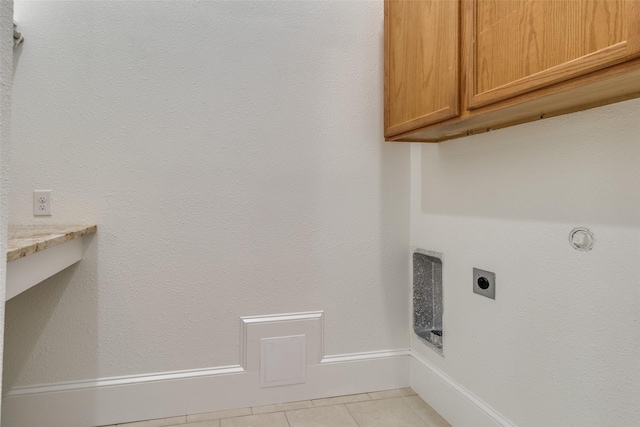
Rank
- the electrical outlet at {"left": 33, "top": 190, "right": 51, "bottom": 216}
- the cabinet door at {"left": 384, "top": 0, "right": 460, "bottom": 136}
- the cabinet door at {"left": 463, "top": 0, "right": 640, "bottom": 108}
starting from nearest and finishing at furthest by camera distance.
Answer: the cabinet door at {"left": 463, "top": 0, "right": 640, "bottom": 108} < the cabinet door at {"left": 384, "top": 0, "right": 460, "bottom": 136} < the electrical outlet at {"left": 33, "top": 190, "right": 51, "bottom": 216}

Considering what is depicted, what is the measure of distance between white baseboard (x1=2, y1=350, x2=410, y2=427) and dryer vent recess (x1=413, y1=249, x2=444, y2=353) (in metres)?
0.22

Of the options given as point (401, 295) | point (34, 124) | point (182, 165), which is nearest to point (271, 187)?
point (182, 165)

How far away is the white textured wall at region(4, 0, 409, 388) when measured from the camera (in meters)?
1.56

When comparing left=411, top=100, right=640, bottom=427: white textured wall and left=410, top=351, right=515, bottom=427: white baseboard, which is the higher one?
left=411, top=100, right=640, bottom=427: white textured wall

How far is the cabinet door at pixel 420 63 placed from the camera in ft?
4.12

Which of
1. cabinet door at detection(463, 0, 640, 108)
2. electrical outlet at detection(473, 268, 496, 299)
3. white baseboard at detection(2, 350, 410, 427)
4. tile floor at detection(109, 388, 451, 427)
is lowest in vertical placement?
tile floor at detection(109, 388, 451, 427)

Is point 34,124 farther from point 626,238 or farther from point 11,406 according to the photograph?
point 626,238

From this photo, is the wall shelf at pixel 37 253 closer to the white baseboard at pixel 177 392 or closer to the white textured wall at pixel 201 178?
the white textured wall at pixel 201 178

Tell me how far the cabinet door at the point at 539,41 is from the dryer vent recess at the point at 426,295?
0.91 metres

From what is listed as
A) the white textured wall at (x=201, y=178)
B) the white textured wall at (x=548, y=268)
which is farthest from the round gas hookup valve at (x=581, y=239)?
the white textured wall at (x=201, y=178)

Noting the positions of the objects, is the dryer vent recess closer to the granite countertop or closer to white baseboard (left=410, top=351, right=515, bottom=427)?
white baseboard (left=410, top=351, right=515, bottom=427)

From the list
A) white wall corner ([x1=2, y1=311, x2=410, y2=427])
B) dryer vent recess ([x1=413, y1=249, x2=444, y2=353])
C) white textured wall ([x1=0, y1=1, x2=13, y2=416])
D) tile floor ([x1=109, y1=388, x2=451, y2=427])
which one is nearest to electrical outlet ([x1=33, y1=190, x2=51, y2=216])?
white wall corner ([x1=2, y1=311, x2=410, y2=427])

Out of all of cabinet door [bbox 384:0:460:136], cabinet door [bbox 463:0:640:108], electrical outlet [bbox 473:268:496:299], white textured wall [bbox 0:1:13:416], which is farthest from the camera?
electrical outlet [bbox 473:268:496:299]

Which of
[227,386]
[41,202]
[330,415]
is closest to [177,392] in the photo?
[227,386]
